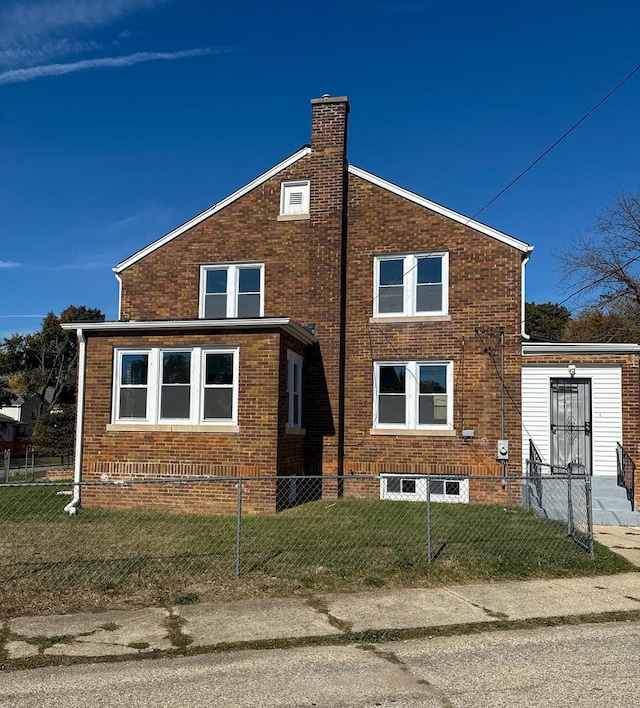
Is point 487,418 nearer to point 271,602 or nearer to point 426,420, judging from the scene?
point 426,420

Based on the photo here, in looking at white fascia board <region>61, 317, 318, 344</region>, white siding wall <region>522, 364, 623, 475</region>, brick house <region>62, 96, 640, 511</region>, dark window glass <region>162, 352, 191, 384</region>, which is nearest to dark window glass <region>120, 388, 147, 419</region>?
brick house <region>62, 96, 640, 511</region>

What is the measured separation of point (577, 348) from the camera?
1443 centimetres

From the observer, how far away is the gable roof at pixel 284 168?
15.2 m

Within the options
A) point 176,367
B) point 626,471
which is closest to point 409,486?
point 626,471

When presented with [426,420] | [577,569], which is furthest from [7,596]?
[426,420]

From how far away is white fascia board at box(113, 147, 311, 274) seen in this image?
16.5 metres

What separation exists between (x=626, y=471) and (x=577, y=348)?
2.74 m

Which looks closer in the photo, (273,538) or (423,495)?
(273,538)

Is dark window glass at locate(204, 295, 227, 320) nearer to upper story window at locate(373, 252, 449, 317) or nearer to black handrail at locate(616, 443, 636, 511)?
upper story window at locate(373, 252, 449, 317)

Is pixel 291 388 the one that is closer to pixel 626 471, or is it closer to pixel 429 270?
pixel 429 270

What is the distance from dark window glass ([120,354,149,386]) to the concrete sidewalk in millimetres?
7749

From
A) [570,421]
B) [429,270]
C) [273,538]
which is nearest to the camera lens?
[273,538]

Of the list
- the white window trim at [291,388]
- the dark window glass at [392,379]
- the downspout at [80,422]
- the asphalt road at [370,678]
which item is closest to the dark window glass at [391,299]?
the dark window glass at [392,379]

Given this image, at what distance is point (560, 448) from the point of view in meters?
14.8
